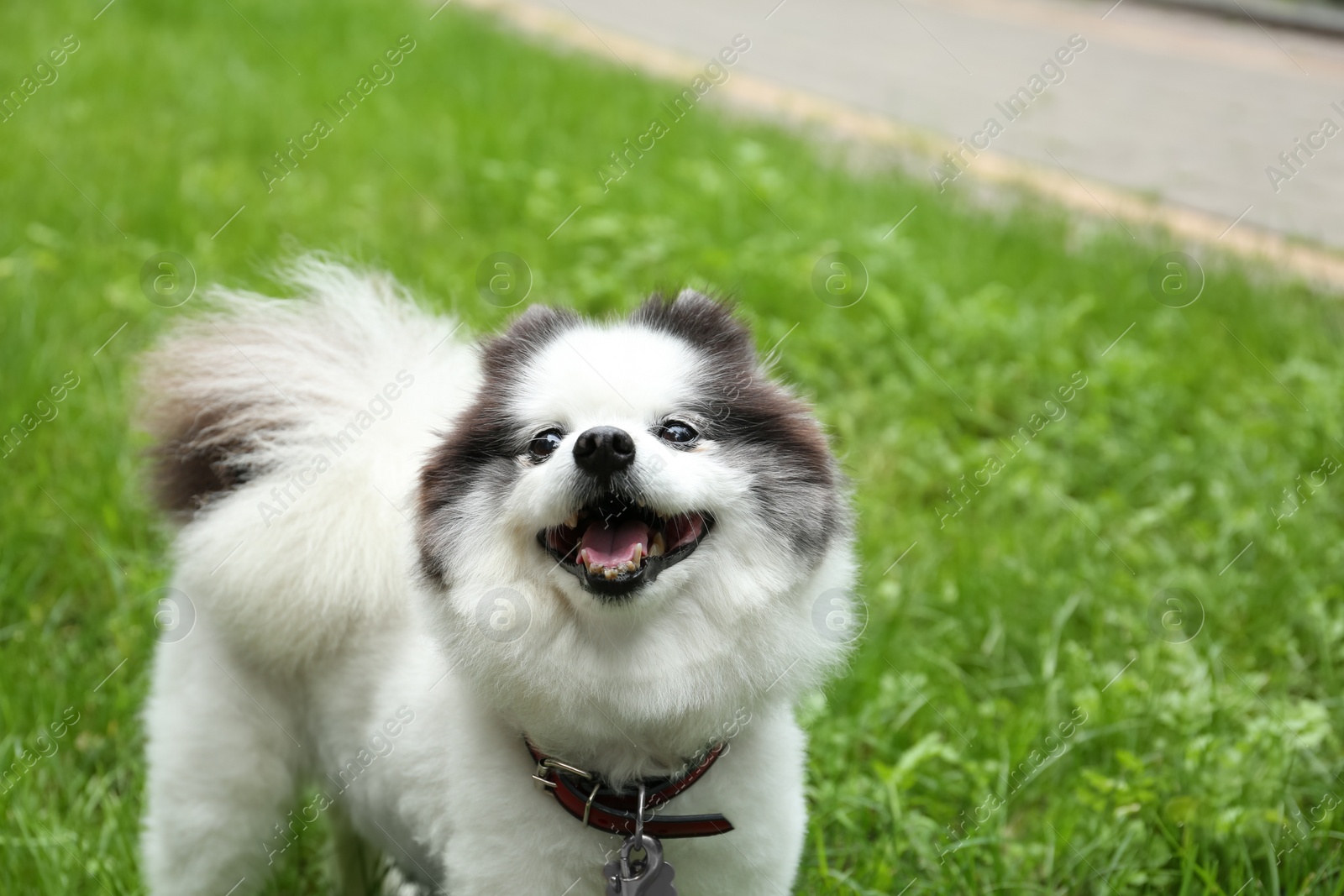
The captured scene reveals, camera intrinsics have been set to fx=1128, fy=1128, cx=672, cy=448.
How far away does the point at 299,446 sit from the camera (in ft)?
8.07

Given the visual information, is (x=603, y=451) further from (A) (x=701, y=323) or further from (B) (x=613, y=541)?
(A) (x=701, y=323)

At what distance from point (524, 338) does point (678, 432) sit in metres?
0.41

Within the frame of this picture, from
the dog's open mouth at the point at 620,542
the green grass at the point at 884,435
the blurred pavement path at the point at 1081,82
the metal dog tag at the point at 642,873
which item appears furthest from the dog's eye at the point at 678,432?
the blurred pavement path at the point at 1081,82

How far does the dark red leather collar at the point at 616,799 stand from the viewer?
198 cm

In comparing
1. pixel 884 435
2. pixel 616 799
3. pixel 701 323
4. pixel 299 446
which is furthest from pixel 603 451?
pixel 884 435

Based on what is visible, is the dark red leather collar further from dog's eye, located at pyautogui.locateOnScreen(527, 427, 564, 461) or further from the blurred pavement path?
the blurred pavement path

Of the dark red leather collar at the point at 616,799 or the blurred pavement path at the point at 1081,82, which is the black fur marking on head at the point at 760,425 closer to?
the dark red leather collar at the point at 616,799

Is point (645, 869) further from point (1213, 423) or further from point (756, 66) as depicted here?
point (756, 66)

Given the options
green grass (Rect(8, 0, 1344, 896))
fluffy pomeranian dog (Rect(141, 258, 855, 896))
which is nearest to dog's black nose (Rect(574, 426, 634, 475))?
fluffy pomeranian dog (Rect(141, 258, 855, 896))

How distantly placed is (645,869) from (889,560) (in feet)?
6.94

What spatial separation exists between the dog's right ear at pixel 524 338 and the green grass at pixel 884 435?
123 cm

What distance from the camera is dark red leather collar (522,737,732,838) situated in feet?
6.50

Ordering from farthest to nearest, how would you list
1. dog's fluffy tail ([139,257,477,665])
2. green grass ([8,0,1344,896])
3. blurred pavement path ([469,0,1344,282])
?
blurred pavement path ([469,0,1344,282]) < green grass ([8,0,1344,896]) < dog's fluffy tail ([139,257,477,665])

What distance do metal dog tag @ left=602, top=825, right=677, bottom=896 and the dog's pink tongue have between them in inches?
20.0
